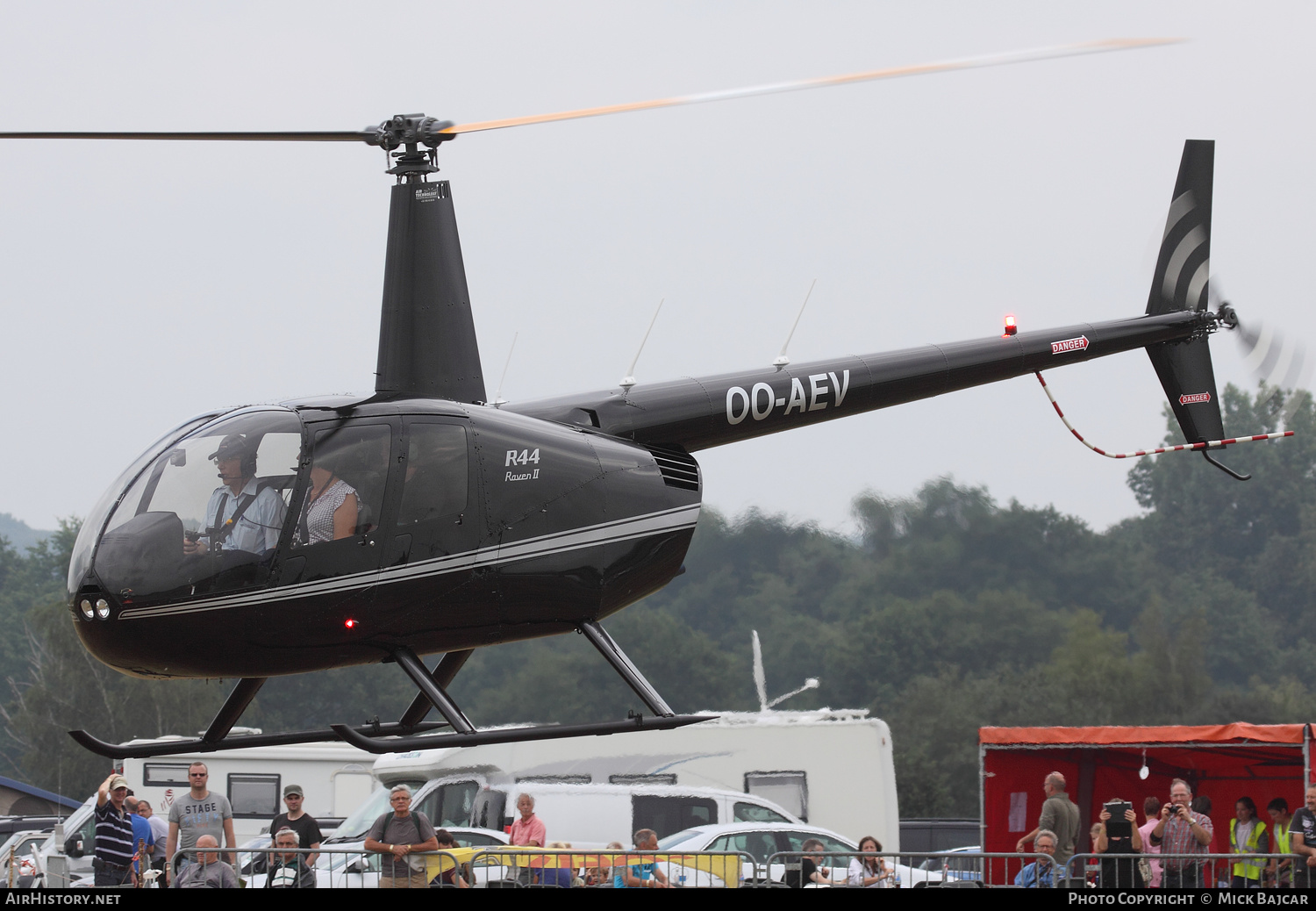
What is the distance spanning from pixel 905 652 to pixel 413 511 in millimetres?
33987

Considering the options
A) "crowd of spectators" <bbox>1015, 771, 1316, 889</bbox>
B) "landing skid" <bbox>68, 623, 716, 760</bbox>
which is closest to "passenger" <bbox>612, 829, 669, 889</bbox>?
"landing skid" <bbox>68, 623, 716, 760</bbox>

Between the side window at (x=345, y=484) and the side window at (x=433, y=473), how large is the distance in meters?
0.15

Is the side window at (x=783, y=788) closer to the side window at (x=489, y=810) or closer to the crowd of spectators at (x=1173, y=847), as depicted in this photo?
the side window at (x=489, y=810)

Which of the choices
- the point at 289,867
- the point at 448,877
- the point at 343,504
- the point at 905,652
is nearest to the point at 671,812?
the point at 448,877

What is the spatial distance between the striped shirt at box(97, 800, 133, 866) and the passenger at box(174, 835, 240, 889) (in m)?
0.84

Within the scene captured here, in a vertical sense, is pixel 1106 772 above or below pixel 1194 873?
above

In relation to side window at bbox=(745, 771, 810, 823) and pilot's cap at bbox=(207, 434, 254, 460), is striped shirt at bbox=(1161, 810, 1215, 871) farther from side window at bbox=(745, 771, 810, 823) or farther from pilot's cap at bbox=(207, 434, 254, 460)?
pilot's cap at bbox=(207, 434, 254, 460)

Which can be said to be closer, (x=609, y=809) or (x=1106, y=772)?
(x=609, y=809)

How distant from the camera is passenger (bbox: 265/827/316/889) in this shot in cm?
1025

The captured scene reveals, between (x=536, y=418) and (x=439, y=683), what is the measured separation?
68.7 inches

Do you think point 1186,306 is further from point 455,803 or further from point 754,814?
point 455,803

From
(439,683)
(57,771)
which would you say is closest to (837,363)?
(439,683)

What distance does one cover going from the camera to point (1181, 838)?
11367mm

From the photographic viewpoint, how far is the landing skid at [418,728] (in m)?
8.14
